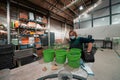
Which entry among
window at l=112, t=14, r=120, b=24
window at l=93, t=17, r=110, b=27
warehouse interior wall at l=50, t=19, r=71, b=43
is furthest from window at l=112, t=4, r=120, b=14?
warehouse interior wall at l=50, t=19, r=71, b=43

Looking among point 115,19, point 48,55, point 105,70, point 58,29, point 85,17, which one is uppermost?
point 85,17

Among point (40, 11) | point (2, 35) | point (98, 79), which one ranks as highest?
point (40, 11)

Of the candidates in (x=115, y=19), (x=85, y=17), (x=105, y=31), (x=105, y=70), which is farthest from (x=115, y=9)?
(x=105, y=70)

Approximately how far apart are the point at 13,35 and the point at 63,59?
3.36 meters

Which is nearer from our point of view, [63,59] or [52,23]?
[63,59]

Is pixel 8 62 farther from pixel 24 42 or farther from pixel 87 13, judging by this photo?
pixel 87 13

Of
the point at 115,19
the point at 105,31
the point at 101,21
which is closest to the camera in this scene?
the point at 115,19

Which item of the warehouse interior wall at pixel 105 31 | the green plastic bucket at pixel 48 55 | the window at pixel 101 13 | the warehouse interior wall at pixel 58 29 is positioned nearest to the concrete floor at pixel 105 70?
the green plastic bucket at pixel 48 55

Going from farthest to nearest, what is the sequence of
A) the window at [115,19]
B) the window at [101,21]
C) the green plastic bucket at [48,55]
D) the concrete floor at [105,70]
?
the window at [101,21]
the window at [115,19]
the green plastic bucket at [48,55]
the concrete floor at [105,70]

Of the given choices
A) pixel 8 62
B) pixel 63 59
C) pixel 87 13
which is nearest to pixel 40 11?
pixel 8 62

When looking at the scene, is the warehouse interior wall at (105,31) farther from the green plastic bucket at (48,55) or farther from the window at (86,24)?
the green plastic bucket at (48,55)

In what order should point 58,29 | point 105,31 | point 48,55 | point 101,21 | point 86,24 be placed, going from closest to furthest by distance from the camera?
point 48,55, point 105,31, point 101,21, point 58,29, point 86,24

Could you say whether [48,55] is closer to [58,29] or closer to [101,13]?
[58,29]

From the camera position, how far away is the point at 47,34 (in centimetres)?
521
